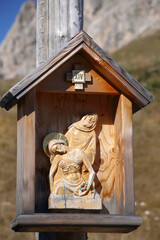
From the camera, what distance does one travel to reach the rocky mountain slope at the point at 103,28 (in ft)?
243

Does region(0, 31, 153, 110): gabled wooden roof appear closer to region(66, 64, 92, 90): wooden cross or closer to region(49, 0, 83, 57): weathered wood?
region(66, 64, 92, 90): wooden cross

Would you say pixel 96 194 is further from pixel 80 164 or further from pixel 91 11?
pixel 91 11

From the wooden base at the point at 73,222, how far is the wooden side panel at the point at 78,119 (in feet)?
1.38

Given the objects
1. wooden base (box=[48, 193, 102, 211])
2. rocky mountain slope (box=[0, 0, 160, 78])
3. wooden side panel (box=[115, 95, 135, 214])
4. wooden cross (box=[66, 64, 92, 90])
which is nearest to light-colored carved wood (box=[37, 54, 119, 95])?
wooden cross (box=[66, 64, 92, 90])

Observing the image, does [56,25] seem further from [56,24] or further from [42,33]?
[42,33]

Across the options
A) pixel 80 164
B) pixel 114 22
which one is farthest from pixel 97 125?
pixel 114 22

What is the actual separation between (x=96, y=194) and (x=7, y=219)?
833 cm

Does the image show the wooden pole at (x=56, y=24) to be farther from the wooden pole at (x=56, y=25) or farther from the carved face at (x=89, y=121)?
the carved face at (x=89, y=121)

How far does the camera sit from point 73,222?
3461 mm

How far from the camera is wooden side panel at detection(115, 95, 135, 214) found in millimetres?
3777

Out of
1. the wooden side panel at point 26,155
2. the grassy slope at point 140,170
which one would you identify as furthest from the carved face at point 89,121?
the grassy slope at point 140,170

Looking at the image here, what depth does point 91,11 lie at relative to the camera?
289 feet

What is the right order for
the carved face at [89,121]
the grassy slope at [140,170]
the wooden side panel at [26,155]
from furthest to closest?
1. the grassy slope at [140,170]
2. the carved face at [89,121]
3. the wooden side panel at [26,155]

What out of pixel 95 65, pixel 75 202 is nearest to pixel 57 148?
pixel 75 202
